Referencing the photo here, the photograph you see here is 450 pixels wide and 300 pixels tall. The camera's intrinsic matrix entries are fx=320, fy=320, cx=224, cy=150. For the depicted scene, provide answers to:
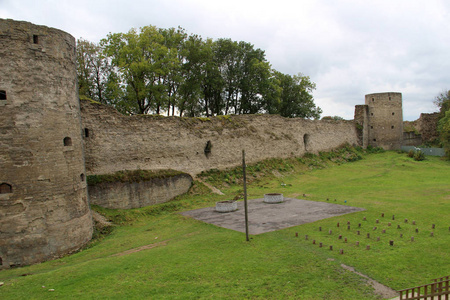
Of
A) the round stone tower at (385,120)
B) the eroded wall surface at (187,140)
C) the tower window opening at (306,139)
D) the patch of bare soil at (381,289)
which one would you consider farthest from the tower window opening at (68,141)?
the round stone tower at (385,120)

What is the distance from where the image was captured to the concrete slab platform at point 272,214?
14290 millimetres

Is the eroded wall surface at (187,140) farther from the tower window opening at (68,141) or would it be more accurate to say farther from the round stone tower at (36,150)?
the round stone tower at (36,150)

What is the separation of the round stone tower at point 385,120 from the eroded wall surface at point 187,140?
25.9ft

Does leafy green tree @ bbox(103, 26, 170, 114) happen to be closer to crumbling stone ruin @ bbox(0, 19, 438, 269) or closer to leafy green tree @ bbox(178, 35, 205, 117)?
leafy green tree @ bbox(178, 35, 205, 117)

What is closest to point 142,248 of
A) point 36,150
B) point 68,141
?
point 36,150

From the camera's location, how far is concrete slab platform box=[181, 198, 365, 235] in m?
14.3

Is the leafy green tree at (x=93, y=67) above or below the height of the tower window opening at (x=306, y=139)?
above

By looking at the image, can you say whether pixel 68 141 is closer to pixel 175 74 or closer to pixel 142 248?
pixel 142 248

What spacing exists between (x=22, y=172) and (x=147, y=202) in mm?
8568

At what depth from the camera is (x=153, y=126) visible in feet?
71.9

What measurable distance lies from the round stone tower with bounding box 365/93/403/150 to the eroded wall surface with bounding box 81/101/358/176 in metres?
7.91

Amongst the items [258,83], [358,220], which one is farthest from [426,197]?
[258,83]

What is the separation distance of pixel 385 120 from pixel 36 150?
37.8 meters

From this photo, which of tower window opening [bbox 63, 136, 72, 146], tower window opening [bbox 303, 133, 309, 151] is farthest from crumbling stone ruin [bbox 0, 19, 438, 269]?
tower window opening [bbox 303, 133, 309, 151]
